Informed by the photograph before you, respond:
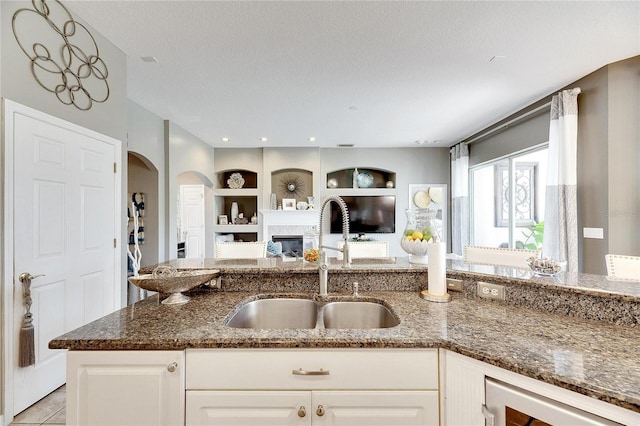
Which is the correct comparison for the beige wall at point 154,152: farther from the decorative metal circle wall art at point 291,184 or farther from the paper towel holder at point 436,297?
the paper towel holder at point 436,297

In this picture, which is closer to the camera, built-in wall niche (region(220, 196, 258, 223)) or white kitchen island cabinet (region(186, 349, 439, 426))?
white kitchen island cabinet (region(186, 349, 439, 426))

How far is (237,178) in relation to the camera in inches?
243

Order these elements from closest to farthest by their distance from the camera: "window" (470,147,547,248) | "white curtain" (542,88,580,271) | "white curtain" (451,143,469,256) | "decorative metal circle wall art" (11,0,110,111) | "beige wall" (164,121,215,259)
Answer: "decorative metal circle wall art" (11,0,110,111), "white curtain" (542,88,580,271), "window" (470,147,547,248), "beige wall" (164,121,215,259), "white curtain" (451,143,469,256)

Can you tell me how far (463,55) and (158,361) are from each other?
3.08 meters

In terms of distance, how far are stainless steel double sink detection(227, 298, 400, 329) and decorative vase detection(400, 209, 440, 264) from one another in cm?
48

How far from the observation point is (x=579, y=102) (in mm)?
3035

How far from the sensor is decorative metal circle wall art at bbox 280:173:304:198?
20.4 feet

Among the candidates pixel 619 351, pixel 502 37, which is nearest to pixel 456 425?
pixel 619 351

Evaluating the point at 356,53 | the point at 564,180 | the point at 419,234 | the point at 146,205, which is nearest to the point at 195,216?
the point at 146,205

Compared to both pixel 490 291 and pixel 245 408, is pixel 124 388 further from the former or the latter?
pixel 490 291

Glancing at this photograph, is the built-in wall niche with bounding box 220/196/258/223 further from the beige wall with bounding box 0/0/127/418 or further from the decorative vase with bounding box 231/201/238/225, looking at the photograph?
the beige wall with bounding box 0/0/127/418

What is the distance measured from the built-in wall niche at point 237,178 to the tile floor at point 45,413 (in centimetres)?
465

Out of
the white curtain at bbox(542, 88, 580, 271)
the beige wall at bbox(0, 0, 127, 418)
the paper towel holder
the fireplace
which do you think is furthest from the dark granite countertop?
the fireplace

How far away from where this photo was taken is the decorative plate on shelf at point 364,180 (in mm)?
6304
